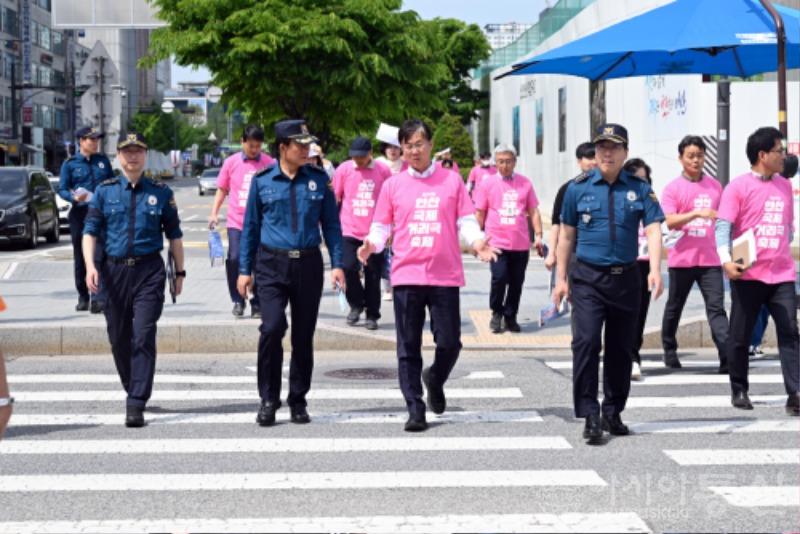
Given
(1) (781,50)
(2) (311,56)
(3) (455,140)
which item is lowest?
(1) (781,50)

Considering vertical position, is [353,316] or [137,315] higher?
[137,315]

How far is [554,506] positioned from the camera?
249 inches

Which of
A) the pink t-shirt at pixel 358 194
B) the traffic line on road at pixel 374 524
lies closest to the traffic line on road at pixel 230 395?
the pink t-shirt at pixel 358 194

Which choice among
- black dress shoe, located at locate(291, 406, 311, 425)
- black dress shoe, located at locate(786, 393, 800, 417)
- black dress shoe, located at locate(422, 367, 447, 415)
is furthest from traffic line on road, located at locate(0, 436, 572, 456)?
black dress shoe, located at locate(786, 393, 800, 417)

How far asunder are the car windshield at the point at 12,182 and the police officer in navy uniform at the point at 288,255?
21713 millimetres

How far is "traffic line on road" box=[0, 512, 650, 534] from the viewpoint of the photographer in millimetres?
5797

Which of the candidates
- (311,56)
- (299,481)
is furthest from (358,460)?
(311,56)

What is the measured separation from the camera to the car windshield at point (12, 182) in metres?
29.3

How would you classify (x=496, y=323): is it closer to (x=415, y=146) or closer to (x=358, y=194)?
(x=358, y=194)

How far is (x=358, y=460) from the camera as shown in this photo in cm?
758

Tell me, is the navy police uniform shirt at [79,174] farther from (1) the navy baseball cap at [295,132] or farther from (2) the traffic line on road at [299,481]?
(2) the traffic line on road at [299,481]

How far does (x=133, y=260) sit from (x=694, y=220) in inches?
179

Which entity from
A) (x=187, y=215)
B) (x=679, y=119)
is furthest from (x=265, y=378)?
(x=187, y=215)

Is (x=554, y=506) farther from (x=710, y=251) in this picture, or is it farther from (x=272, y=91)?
(x=272, y=91)
